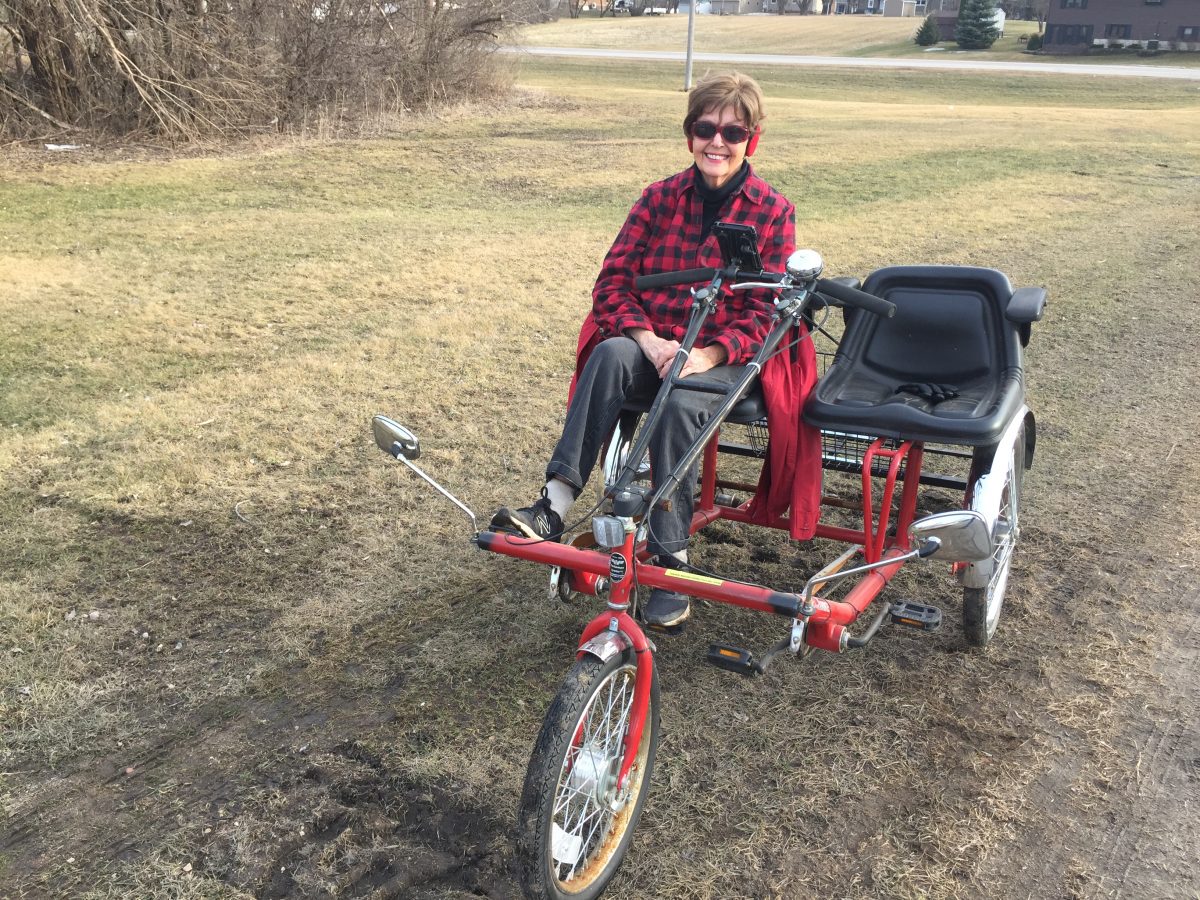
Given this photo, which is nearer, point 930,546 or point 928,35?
point 930,546

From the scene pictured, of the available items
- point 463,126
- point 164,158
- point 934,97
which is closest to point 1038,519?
point 164,158

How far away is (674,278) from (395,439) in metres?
1.10

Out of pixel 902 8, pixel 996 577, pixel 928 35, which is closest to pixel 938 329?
pixel 996 577

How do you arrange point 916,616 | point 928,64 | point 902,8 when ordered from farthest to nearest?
1. point 902,8
2. point 928,64
3. point 916,616

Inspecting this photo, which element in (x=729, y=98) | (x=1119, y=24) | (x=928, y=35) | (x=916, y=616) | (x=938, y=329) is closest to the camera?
(x=916, y=616)

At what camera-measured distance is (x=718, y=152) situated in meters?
3.80

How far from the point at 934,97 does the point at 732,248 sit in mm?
30343

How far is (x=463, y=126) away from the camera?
17.8 m

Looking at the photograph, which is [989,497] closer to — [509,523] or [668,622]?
[668,622]

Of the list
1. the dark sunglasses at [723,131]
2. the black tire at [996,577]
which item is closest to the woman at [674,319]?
the dark sunglasses at [723,131]

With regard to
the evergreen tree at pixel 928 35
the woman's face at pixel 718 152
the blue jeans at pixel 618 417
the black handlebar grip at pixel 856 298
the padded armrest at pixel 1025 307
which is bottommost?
the blue jeans at pixel 618 417

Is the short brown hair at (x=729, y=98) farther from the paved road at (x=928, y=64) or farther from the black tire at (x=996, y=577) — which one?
the paved road at (x=928, y=64)

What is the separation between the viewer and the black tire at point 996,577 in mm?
3648

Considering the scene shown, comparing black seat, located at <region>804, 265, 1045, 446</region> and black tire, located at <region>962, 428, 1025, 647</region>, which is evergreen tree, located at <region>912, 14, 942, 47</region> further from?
black tire, located at <region>962, 428, 1025, 647</region>
